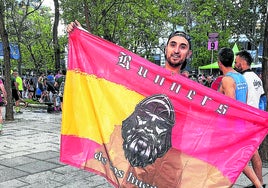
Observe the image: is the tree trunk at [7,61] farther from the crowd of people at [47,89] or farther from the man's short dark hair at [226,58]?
the man's short dark hair at [226,58]

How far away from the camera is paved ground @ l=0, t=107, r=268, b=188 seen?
17.0 ft

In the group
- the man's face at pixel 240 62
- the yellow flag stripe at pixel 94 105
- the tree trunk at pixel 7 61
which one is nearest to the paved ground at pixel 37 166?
the man's face at pixel 240 62

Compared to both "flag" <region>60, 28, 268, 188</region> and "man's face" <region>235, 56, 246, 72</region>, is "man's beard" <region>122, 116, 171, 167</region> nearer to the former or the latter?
"flag" <region>60, 28, 268, 188</region>

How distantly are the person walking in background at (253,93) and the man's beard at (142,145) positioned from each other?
198cm

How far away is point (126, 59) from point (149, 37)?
20.7m

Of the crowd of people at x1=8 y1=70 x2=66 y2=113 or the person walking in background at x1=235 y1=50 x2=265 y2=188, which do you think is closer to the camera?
the person walking in background at x1=235 y1=50 x2=265 y2=188

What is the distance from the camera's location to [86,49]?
3469 mm

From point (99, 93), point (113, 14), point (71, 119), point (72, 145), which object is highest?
point (113, 14)

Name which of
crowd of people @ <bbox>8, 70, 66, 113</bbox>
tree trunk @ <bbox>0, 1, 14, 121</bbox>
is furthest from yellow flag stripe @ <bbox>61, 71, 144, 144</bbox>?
crowd of people @ <bbox>8, 70, 66, 113</bbox>

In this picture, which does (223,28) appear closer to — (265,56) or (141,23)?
(141,23)

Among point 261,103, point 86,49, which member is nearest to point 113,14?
point 261,103

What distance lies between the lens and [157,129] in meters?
3.05

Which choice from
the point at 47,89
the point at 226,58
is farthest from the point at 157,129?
the point at 47,89

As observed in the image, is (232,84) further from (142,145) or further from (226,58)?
(142,145)
